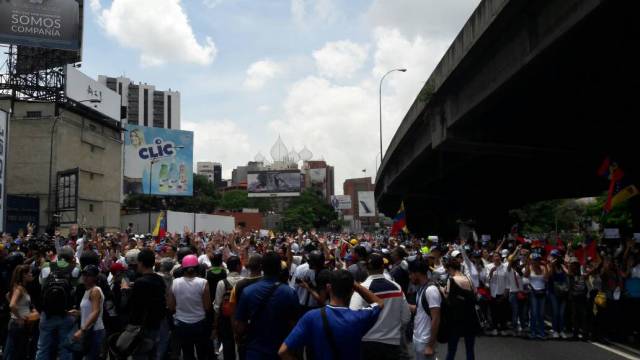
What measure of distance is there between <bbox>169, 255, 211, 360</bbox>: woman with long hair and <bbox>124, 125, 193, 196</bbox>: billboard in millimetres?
60280

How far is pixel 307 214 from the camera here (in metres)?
104

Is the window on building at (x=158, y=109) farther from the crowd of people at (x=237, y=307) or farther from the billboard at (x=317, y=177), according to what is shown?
the crowd of people at (x=237, y=307)

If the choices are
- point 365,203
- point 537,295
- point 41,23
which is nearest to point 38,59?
point 41,23

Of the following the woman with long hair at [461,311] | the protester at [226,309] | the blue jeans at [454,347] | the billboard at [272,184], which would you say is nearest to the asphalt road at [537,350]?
the blue jeans at [454,347]

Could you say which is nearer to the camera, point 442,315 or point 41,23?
point 442,315

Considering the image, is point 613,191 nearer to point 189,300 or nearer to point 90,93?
point 189,300

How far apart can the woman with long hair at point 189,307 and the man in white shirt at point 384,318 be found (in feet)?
7.15

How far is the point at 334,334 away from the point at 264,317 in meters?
1.32

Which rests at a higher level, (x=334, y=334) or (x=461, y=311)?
(x=334, y=334)

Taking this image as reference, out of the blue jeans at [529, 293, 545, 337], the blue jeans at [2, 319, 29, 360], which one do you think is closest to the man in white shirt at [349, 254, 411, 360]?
the blue jeans at [2, 319, 29, 360]

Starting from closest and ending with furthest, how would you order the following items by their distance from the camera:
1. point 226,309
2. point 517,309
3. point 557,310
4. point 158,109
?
point 226,309, point 557,310, point 517,309, point 158,109

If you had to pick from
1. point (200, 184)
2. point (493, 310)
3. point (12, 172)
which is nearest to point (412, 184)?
point (493, 310)

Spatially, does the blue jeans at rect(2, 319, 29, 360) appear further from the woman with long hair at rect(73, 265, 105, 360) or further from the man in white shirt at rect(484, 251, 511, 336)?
the man in white shirt at rect(484, 251, 511, 336)

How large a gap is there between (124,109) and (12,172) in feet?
66.1
